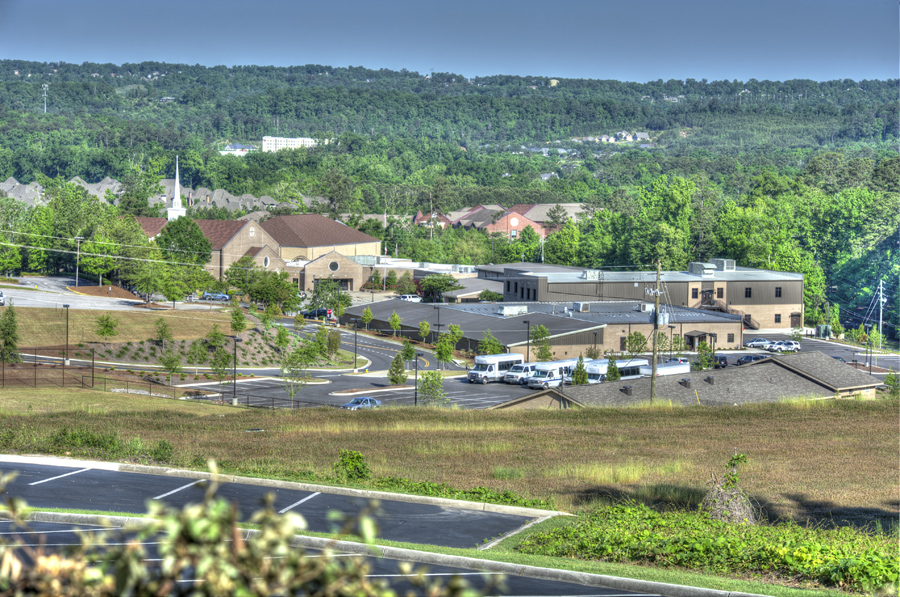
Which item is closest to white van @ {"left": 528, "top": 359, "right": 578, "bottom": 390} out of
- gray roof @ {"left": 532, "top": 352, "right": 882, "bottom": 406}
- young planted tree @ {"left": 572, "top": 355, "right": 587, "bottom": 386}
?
young planted tree @ {"left": 572, "top": 355, "right": 587, "bottom": 386}

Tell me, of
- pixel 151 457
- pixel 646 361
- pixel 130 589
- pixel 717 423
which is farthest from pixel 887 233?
pixel 130 589

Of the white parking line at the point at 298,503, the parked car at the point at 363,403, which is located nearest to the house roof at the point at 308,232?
the parked car at the point at 363,403

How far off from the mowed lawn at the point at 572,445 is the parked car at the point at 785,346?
3775 centimetres

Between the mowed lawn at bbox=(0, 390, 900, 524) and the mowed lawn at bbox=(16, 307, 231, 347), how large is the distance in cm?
2526

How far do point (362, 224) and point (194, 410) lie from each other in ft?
350

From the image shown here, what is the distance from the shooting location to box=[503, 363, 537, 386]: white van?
6041 cm

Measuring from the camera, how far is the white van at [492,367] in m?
61.3

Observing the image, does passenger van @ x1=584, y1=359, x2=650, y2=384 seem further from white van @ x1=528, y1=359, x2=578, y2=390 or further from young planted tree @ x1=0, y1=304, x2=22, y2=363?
young planted tree @ x1=0, y1=304, x2=22, y2=363

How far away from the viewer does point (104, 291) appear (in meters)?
86.0

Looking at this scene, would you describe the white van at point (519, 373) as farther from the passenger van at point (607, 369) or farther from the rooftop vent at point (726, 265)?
the rooftop vent at point (726, 265)

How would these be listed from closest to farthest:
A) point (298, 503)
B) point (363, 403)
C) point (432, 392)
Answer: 1. point (298, 503)
2. point (363, 403)
3. point (432, 392)

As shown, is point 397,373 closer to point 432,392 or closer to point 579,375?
point 432,392

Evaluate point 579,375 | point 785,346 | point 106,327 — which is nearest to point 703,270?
point 785,346

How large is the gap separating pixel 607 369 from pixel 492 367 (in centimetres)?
810
